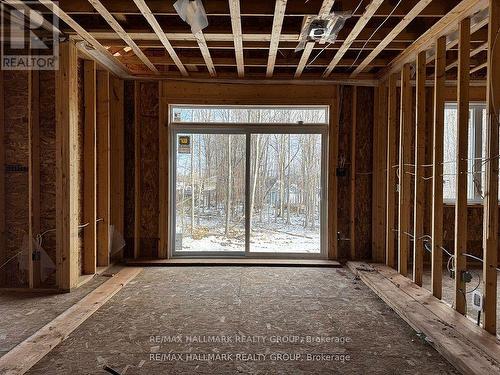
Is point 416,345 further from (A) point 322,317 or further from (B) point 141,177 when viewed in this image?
(B) point 141,177

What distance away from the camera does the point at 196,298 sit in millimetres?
4137

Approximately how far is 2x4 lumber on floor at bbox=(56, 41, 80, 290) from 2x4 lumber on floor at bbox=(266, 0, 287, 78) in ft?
7.37

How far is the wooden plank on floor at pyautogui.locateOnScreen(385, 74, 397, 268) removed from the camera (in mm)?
5274

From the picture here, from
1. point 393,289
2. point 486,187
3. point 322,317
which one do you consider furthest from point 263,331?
point 486,187

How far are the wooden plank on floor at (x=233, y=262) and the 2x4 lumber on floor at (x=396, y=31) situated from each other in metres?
2.91

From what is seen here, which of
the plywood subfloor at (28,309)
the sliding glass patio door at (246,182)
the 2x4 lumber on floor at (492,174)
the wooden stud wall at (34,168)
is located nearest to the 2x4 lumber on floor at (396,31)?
the 2x4 lumber on floor at (492,174)

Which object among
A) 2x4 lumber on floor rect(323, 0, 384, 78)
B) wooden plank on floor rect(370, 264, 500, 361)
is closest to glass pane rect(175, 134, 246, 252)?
2x4 lumber on floor rect(323, 0, 384, 78)

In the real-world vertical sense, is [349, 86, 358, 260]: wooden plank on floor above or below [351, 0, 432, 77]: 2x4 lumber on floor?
below

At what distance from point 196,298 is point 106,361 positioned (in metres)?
1.51

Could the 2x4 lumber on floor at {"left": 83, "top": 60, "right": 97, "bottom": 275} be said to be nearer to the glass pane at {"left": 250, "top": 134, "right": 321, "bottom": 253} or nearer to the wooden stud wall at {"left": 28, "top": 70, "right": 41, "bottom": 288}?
the wooden stud wall at {"left": 28, "top": 70, "right": 41, "bottom": 288}

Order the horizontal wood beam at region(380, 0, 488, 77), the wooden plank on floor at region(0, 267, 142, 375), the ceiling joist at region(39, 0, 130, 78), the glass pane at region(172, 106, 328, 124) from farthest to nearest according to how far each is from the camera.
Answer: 1. the glass pane at region(172, 106, 328, 124)
2. the ceiling joist at region(39, 0, 130, 78)
3. the horizontal wood beam at region(380, 0, 488, 77)
4. the wooden plank on floor at region(0, 267, 142, 375)

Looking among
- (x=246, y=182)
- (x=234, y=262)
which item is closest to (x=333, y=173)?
(x=246, y=182)
